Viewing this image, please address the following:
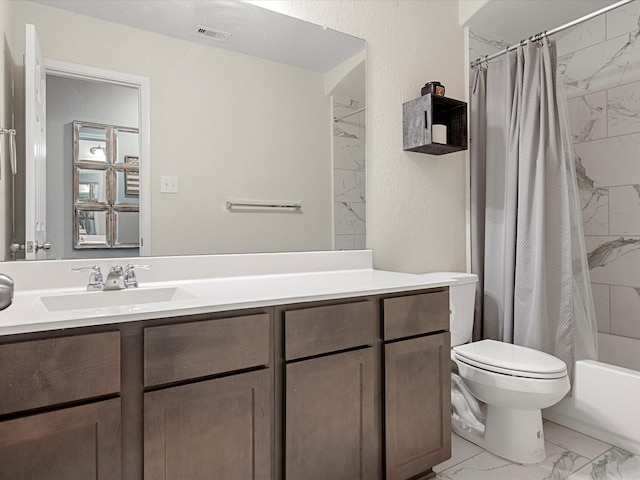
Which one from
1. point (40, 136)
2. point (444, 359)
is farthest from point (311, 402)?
point (40, 136)

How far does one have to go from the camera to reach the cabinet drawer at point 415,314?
150cm

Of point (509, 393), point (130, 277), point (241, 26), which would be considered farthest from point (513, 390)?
point (241, 26)

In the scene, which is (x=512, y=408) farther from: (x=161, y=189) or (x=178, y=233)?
(x=161, y=189)

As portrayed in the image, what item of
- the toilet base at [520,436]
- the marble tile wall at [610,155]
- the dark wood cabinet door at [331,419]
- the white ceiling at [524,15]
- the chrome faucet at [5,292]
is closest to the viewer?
the chrome faucet at [5,292]

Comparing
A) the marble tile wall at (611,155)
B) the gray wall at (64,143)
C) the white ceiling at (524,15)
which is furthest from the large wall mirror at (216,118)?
the marble tile wall at (611,155)

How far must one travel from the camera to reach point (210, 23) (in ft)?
5.71

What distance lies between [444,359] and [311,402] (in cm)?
61

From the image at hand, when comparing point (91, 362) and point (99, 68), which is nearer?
point (91, 362)

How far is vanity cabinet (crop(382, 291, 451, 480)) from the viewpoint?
1.50m

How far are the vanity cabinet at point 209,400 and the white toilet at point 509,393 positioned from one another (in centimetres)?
103

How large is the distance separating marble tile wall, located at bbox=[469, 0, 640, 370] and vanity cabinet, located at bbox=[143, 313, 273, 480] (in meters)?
2.30

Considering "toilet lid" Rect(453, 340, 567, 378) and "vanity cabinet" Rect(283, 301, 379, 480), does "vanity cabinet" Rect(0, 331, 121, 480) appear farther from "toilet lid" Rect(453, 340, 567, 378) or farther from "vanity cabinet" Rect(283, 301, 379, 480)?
"toilet lid" Rect(453, 340, 567, 378)

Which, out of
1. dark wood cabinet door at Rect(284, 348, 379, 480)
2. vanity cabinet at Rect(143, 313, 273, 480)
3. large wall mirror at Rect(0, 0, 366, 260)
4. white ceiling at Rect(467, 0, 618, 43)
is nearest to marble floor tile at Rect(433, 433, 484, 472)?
dark wood cabinet door at Rect(284, 348, 379, 480)

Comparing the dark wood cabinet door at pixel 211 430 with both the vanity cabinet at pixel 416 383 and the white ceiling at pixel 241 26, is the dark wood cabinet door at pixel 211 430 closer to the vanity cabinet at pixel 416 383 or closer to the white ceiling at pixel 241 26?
the vanity cabinet at pixel 416 383
